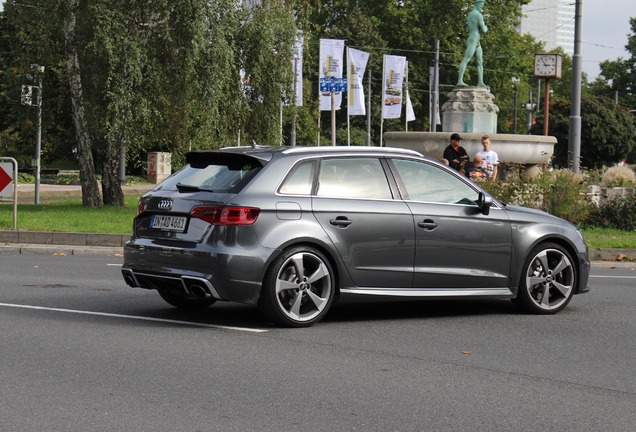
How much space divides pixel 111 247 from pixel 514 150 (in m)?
14.9

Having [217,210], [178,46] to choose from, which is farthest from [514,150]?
[217,210]

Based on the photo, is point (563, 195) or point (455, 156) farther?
point (563, 195)

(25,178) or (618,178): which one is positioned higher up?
(618,178)

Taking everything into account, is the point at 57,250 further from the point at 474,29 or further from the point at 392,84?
the point at 392,84

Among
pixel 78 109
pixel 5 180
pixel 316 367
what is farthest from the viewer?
pixel 78 109

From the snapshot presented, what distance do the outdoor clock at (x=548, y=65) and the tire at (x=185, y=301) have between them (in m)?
39.0

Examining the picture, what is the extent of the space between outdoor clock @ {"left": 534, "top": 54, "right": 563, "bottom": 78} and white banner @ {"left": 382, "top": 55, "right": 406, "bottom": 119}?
28.6 feet

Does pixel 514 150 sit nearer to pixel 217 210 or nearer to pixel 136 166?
pixel 217 210

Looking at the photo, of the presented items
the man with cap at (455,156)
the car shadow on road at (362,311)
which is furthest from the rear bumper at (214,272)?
the man with cap at (455,156)

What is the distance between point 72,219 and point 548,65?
101 ft

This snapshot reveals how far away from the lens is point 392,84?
57.4m

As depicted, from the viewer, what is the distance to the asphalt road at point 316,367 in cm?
622

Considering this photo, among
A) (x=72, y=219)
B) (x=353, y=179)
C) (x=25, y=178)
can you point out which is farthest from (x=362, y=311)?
(x=25, y=178)

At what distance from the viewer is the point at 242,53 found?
2681 centimetres
